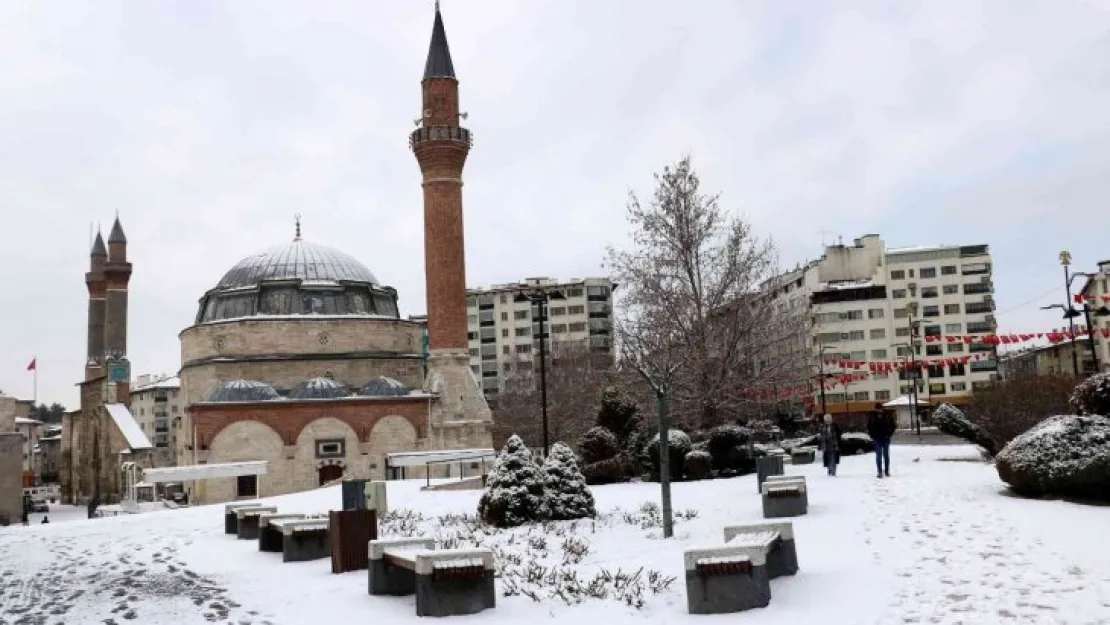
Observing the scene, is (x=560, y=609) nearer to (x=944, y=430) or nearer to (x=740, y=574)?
(x=740, y=574)

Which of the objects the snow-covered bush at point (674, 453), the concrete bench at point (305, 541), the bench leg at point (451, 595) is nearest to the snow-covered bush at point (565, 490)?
the concrete bench at point (305, 541)

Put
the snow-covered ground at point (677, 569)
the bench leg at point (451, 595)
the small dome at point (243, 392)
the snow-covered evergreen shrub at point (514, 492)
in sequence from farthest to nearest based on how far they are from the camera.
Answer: the small dome at point (243, 392), the snow-covered evergreen shrub at point (514, 492), the bench leg at point (451, 595), the snow-covered ground at point (677, 569)

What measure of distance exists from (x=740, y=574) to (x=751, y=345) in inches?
673

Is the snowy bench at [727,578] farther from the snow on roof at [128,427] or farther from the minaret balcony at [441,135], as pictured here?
the snow on roof at [128,427]

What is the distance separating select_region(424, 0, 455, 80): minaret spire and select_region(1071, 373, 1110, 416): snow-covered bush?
Answer: 29.1 meters

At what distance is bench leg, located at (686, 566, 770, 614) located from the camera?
816cm

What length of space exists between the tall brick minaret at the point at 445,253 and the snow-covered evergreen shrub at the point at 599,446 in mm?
17124

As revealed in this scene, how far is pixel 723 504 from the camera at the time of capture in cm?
1474

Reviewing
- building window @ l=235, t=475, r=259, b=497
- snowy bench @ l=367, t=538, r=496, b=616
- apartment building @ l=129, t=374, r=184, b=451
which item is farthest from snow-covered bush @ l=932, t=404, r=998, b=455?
apartment building @ l=129, t=374, r=184, b=451

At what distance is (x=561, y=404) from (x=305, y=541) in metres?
37.2

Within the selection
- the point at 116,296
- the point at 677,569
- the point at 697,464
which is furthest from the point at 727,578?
the point at 116,296

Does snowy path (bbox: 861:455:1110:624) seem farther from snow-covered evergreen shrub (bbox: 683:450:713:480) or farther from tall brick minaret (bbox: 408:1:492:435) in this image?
tall brick minaret (bbox: 408:1:492:435)

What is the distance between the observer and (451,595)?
338 inches

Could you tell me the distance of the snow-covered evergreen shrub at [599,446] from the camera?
2062 cm
